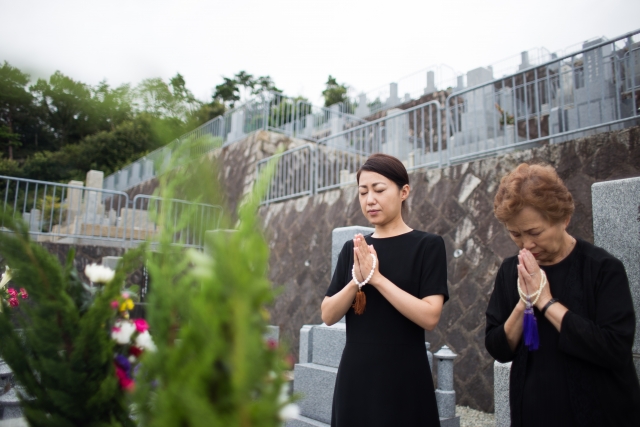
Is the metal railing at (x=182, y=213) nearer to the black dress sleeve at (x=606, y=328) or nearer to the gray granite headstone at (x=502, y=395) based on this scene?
the black dress sleeve at (x=606, y=328)

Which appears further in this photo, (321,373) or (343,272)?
(321,373)

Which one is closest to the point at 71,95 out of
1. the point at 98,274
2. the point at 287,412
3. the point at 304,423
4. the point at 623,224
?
the point at 98,274

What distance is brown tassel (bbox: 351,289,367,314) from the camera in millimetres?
1802

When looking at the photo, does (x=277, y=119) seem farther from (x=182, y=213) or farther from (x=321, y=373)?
(x=182, y=213)

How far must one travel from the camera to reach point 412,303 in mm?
1634

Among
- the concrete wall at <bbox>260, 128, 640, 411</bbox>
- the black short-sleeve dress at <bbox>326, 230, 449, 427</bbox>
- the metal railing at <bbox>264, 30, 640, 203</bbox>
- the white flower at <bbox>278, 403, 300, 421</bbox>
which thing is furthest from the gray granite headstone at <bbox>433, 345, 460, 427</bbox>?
the white flower at <bbox>278, 403, 300, 421</bbox>

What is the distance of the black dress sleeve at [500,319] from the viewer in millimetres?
1668

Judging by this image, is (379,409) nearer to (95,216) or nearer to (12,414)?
(12,414)

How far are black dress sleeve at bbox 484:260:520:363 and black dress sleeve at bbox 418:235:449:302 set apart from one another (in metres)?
0.20

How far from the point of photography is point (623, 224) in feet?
6.57

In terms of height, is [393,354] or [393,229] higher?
[393,229]

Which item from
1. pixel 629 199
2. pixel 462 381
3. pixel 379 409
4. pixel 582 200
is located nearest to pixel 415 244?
pixel 379 409

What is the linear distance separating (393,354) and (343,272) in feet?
1.40

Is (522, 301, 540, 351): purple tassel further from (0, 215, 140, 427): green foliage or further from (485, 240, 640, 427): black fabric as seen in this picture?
(0, 215, 140, 427): green foliage
